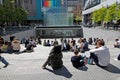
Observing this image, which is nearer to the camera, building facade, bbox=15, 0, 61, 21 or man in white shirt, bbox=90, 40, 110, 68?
man in white shirt, bbox=90, 40, 110, 68

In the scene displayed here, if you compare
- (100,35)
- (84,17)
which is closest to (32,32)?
(100,35)

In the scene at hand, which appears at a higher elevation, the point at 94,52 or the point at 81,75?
the point at 94,52

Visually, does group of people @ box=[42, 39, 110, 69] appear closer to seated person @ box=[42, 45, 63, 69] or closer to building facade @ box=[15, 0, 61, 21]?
seated person @ box=[42, 45, 63, 69]

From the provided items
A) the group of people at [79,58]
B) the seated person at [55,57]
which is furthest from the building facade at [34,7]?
the seated person at [55,57]

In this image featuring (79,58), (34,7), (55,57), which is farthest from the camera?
(34,7)

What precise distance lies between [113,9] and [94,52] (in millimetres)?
43077

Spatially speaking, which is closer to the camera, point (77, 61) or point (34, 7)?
point (77, 61)

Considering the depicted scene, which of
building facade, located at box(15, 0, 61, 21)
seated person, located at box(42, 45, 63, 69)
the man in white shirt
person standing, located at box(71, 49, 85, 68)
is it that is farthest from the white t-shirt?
building facade, located at box(15, 0, 61, 21)

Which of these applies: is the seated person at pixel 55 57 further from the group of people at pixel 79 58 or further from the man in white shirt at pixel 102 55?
the man in white shirt at pixel 102 55

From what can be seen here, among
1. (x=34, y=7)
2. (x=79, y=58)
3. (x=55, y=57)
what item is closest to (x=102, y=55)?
(x=79, y=58)

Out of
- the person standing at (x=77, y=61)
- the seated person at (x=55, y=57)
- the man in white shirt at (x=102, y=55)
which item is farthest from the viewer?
the person standing at (x=77, y=61)

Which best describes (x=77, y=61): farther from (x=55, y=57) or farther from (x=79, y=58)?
(x=55, y=57)

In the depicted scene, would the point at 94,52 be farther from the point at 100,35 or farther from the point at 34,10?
the point at 34,10

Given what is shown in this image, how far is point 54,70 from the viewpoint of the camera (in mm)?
10102
